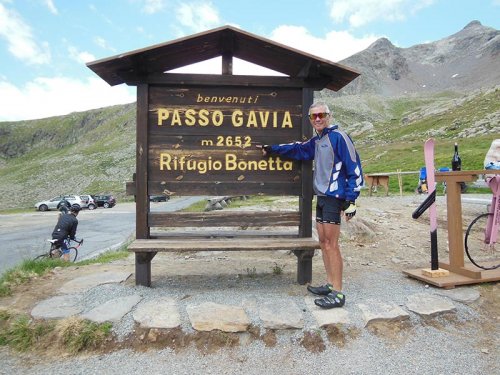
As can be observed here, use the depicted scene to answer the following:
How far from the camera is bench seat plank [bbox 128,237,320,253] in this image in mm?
4746

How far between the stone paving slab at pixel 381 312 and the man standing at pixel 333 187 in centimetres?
28

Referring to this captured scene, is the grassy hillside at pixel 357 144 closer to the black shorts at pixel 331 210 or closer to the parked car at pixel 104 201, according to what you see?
the parked car at pixel 104 201

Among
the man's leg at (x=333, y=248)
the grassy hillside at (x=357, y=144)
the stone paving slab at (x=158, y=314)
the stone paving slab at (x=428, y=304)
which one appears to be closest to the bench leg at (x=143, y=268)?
the stone paving slab at (x=158, y=314)

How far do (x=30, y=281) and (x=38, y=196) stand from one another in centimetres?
6545

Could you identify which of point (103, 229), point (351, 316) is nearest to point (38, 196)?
point (103, 229)

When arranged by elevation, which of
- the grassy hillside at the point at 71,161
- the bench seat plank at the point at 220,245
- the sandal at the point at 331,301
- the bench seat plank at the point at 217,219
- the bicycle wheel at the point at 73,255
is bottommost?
the bicycle wheel at the point at 73,255

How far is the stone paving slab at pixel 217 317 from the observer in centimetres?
386

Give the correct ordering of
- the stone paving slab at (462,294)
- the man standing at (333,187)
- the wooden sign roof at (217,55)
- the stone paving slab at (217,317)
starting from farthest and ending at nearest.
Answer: the wooden sign roof at (217,55)
the stone paving slab at (462,294)
the man standing at (333,187)
the stone paving slab at (217,317)

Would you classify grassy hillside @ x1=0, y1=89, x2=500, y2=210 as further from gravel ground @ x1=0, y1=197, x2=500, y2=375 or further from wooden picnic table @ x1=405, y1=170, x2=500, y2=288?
gravel ground @ x1=0, y1=197, x2=500, y2=375

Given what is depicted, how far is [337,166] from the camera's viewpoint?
4508 mm

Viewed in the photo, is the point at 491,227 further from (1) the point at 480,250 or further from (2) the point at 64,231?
(2) the point at 64,231

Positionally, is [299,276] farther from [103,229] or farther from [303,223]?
[103,229]

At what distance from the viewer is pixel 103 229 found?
20.6 meters

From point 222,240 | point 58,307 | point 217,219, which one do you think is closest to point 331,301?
point 222,240
